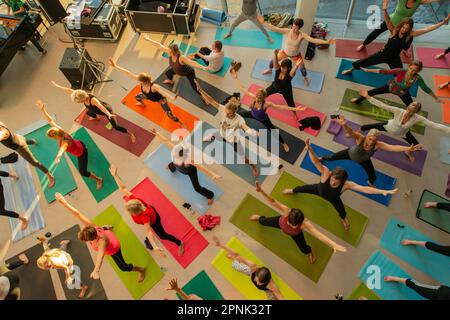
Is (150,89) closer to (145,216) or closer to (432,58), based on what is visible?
(145,216)

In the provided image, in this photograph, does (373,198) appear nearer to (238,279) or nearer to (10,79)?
(238,279)

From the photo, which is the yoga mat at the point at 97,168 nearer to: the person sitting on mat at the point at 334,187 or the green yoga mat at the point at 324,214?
the green yoga mat at the point at 324,214

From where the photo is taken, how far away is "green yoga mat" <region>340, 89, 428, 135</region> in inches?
203

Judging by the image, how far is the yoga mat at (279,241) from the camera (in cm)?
411

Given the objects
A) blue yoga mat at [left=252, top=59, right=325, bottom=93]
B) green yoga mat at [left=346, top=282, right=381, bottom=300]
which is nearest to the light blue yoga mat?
green yoga mat at [left=346, top=282, right=381, bottom=300]

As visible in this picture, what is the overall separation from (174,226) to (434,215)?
375 cm

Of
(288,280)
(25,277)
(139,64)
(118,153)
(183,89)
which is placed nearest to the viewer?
(288,280)

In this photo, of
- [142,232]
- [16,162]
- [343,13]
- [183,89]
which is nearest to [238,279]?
[142,232]

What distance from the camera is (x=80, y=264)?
14.2ft

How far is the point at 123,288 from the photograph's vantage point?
13.6 ft

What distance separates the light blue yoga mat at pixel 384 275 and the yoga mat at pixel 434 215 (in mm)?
869

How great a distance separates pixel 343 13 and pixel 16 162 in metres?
7.16

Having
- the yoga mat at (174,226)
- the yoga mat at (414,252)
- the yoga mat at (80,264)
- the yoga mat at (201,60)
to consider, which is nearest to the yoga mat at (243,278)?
the yoga mat at (174,226)

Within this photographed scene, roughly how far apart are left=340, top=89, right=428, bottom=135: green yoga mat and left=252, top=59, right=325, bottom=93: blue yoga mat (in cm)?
53
